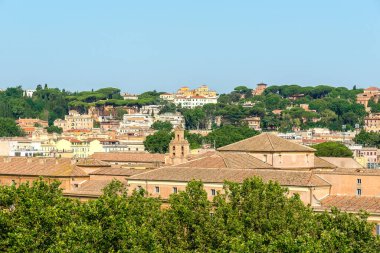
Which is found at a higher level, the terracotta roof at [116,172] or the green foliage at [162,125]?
the terracotta roof at [116,172]

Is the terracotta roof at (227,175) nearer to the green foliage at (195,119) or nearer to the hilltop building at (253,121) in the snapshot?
the hilltop building at (253,121)

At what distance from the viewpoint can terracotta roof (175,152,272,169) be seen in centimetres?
5519

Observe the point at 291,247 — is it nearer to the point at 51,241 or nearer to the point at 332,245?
the point at 332,245

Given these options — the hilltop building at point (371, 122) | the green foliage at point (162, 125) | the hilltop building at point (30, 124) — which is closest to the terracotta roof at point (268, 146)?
the hilltop building at point (30, 124)

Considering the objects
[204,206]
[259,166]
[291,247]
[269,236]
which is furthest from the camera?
[259,166]

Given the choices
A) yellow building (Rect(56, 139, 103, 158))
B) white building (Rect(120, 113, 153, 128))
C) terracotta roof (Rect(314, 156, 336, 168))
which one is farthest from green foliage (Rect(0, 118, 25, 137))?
terracotta roof (Rect(314, 156, 336, 168))

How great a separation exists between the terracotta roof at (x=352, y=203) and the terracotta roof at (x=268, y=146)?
22.9 feet

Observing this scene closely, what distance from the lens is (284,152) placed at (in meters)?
56.7

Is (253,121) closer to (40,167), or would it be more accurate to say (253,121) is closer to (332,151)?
(332,151)

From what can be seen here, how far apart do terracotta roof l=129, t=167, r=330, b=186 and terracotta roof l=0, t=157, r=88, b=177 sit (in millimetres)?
7403

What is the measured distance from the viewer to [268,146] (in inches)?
2247

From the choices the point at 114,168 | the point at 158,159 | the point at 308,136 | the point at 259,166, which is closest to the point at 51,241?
the point at 259,166

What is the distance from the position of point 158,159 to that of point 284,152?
20227mm

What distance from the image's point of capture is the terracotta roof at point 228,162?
181ft
